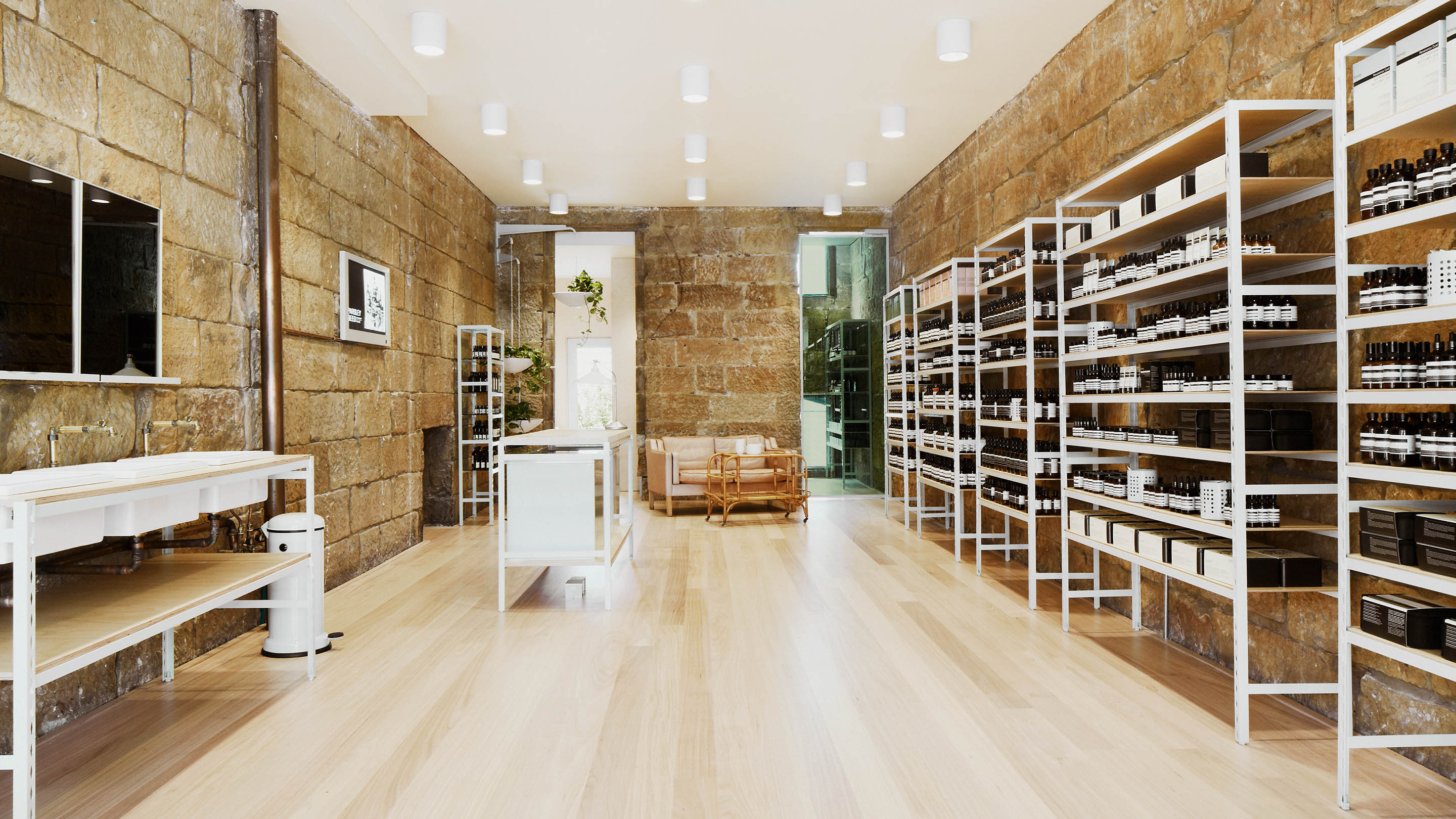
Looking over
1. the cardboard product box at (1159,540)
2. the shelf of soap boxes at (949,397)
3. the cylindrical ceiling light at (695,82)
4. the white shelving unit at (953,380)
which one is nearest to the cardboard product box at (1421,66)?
the cardboard product box at (1159,540)

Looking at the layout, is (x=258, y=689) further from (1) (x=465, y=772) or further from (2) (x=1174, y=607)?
(2) (x=1174, y=607)

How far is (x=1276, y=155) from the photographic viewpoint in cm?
306

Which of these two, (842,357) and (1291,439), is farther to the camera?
(842,357)

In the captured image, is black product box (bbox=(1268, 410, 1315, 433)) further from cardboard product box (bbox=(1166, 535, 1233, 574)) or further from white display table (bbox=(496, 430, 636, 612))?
white display table (bbox=(496, 430, 636, 612))

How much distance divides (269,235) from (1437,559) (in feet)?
15.4

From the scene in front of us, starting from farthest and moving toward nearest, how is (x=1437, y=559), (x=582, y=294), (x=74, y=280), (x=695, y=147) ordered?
1. (x=582, y=294)
2. (x=695, y=147)
3. (x=74, y=280)
4. (x=1437, y=559)

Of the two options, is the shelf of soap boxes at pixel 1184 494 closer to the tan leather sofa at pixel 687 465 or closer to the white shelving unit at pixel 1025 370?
the white shelving unit at pixel 1025 370

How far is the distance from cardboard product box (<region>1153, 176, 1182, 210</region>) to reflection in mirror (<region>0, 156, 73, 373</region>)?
4.02 meters

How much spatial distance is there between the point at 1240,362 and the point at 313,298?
4622mm

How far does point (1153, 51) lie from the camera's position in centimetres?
382

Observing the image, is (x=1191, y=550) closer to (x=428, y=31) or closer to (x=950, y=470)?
(x=950, y=470)

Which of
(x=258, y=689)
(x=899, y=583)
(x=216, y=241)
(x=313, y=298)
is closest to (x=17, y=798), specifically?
(x=258, y=689)

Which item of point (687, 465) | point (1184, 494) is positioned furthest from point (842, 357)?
point (1184, 494)

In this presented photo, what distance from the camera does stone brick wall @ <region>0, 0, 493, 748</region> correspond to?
278 centimetres
